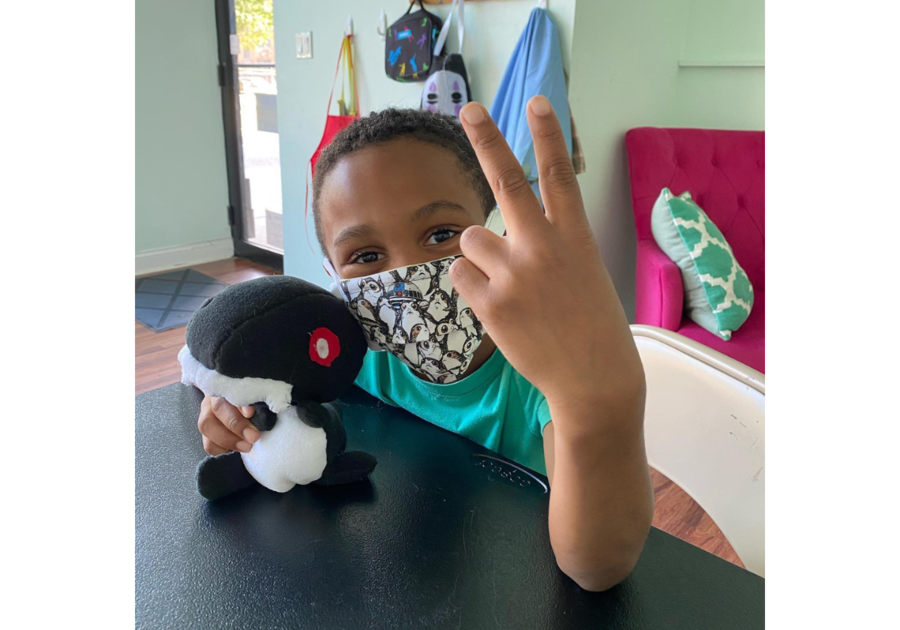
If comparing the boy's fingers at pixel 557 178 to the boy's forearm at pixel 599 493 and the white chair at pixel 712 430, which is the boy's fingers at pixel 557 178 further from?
the white chair at pixel 712 430

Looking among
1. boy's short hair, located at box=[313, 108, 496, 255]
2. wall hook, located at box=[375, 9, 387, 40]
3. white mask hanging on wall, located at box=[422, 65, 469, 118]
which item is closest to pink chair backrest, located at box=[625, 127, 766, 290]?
white mask hanging on wall, located at box=[422, 65, 469, 118]

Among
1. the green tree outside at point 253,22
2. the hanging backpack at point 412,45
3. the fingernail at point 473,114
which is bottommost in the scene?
the fingernail at point 473,114

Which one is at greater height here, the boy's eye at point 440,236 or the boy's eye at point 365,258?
the boy's eye at point 440,236

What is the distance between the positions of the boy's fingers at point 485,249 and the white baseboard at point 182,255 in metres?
3.90

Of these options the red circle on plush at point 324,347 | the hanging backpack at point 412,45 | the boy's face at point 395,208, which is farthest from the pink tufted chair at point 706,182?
the red circle on plush at point 324,347

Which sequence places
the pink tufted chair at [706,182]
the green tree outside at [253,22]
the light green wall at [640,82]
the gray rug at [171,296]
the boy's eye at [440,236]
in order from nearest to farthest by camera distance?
the boy's eye at [440,236], the light green wall at [640,82], the pink tufted chair at [706,182], the gray rug at [171,296], the green tree outside at [253,22]

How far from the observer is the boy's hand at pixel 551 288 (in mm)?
465

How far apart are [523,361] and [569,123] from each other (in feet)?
5.38

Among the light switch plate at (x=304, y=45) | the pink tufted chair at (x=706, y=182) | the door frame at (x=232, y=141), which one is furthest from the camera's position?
the door frame at (x=232, y=141)

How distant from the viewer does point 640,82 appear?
2236 mm

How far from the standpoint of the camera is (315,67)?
2848mm

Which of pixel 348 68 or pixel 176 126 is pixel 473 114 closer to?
pixel 348 68

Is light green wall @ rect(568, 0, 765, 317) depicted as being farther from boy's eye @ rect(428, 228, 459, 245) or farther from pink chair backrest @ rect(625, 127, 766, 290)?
boy's eye @ rect(428, 228, 459, 245)
